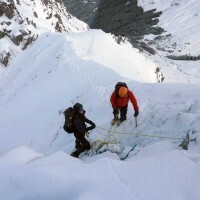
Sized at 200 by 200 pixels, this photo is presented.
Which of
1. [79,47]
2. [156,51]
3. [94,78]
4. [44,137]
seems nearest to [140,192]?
[44,137]

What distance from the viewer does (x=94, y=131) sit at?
1273 cm

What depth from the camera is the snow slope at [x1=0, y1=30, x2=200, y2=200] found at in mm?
7242

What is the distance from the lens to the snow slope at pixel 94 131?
23.8 feet

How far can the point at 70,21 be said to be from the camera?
4528 centimetres

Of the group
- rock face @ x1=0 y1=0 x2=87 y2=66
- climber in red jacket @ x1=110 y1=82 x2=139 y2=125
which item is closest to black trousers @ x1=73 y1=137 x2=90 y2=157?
climber in red jacket @ x1=110 y1=82 x2=139 y2=125

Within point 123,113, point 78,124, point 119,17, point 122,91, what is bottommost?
point 78,124

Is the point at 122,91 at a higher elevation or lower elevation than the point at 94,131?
higher

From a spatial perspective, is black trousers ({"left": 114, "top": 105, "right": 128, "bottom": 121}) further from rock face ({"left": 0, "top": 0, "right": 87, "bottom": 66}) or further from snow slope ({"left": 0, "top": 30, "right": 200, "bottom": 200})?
rock face ({"left": 0, "top": 0, "right": 87, "bottom": 66})

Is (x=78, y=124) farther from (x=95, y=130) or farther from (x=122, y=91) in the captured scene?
(x=95, y=130)

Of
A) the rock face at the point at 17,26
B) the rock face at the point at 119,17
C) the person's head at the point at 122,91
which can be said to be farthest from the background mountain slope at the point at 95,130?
the rock face at the point at 119,17

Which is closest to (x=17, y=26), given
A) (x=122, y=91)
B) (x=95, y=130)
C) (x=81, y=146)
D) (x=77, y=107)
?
(x=95, y=130)

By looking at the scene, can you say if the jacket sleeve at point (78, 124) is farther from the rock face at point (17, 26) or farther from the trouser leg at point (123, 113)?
the rock face at point (17, 26)

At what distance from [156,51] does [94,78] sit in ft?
67.2

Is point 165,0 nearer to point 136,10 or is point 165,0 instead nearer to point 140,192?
point 136,10
